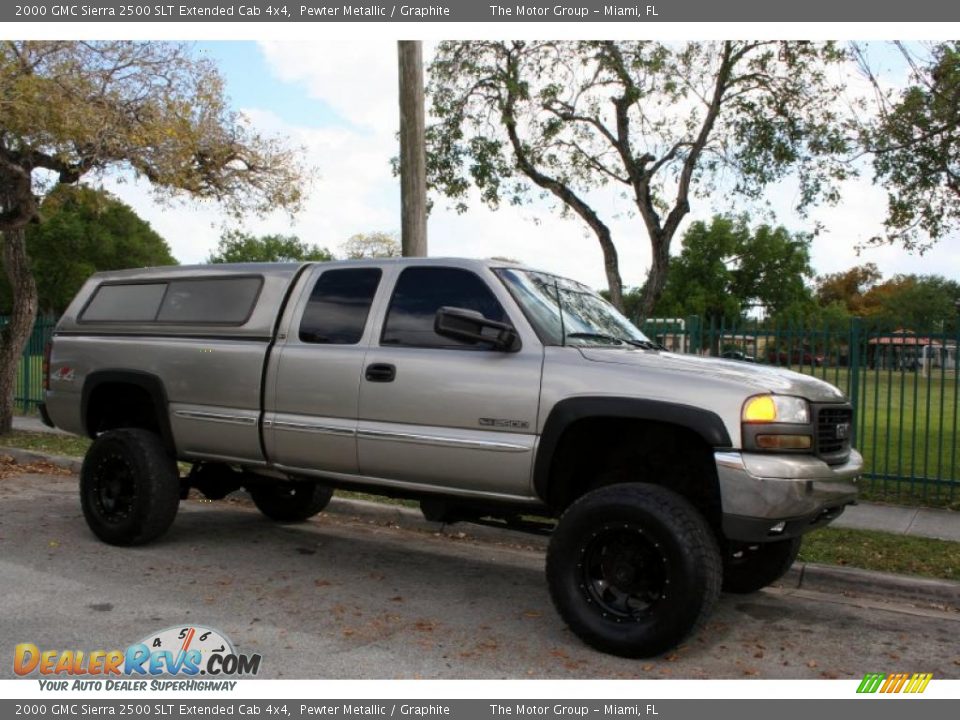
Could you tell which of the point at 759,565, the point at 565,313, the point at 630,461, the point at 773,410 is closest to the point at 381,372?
the point at 565,313

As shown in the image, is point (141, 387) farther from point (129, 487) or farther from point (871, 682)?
point (871, 682)

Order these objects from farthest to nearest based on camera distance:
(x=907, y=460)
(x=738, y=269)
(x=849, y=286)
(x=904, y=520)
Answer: (x=849, y=286), (x=738, y=269), (x=907, y=460), (x=904, y=520)

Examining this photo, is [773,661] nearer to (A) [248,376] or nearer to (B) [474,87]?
(A) [248,376]

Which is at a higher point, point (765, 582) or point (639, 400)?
point (639, 400)

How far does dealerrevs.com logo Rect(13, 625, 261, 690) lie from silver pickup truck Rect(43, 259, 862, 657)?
1.46 metres

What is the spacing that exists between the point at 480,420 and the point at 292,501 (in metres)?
3.38

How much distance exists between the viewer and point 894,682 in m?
4.48

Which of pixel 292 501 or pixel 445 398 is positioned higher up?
pixel 445 398

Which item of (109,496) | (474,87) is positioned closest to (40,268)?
(474,87)

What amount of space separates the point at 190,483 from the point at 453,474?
2.87 metres

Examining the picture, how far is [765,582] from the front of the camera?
229 inches

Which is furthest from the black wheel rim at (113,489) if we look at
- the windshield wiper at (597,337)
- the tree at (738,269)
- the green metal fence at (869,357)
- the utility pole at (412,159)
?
the tree at (738,269)

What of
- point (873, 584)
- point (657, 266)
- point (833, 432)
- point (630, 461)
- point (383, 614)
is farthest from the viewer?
point (657, 266)

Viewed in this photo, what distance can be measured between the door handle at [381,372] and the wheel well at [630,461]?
1145 millimetres
